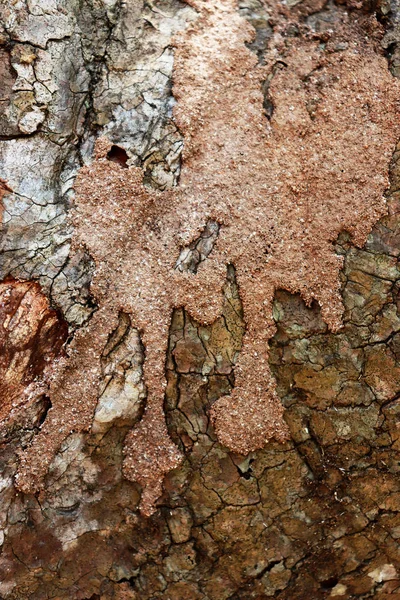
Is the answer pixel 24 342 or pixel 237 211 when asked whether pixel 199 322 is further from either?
pixel 24 342

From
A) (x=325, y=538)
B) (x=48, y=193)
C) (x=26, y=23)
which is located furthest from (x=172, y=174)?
(x=325, y=538)

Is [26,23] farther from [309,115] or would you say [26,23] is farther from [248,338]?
[248,338]

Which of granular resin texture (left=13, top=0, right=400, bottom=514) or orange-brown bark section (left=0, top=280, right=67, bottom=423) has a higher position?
granular resin texture (left=13, top=0, right=400, bottom=514)

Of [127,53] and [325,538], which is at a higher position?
[127,53]

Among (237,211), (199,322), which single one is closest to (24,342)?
(199,322)

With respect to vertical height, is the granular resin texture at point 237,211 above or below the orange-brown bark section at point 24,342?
above
